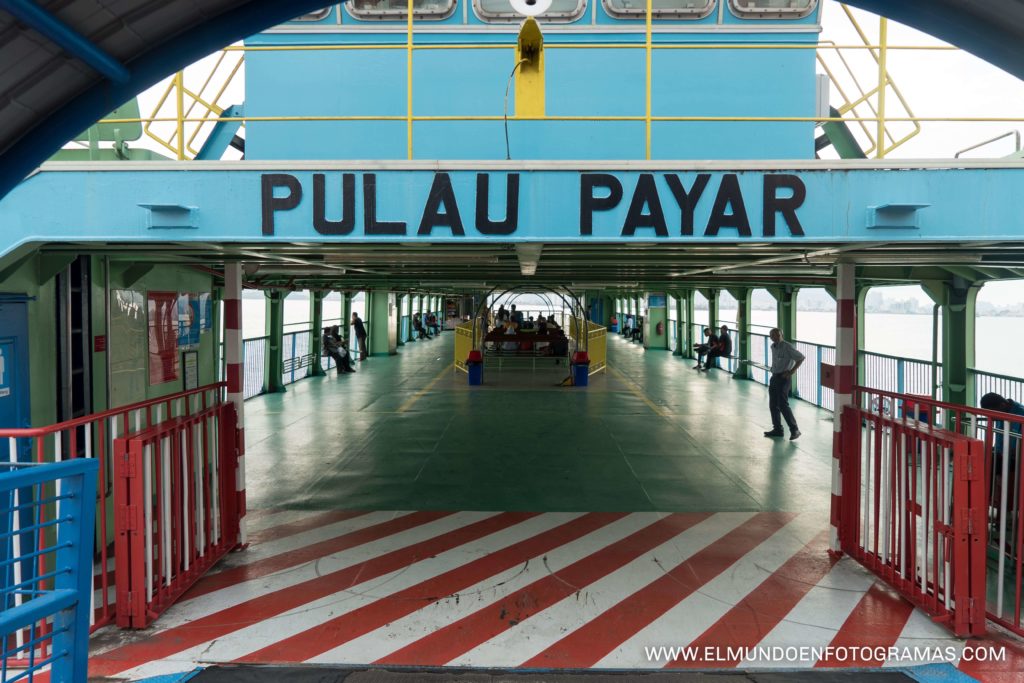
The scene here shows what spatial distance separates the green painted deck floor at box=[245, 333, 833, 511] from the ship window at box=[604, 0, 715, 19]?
22.6 ft

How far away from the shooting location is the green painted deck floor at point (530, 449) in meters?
9.42

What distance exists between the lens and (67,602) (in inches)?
125

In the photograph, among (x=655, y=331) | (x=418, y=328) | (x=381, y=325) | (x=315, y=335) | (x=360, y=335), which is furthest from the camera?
(x=418, y=328)

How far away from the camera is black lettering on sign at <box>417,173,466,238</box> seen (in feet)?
17.3

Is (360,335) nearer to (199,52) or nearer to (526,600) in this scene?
(526,600)

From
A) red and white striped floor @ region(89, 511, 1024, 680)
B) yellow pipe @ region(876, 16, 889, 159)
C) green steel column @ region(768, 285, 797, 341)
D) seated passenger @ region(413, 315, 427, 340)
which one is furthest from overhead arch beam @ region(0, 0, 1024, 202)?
seated passenger @ region(413, 315, 427, 340)

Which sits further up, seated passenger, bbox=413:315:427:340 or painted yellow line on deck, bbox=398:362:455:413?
seated passenger, bbox=413:315:427:340

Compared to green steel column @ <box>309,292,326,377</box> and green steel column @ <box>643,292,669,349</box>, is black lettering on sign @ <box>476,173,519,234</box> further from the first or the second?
green steel column @ <box>643,292,669,349</box>

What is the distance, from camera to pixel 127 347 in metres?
7.98

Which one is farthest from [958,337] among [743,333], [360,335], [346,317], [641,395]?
[346,317]

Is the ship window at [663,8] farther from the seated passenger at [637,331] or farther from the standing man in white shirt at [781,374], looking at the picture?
the seated passenger at [637,331]

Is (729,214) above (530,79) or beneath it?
beneath

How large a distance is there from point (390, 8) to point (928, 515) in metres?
9.09

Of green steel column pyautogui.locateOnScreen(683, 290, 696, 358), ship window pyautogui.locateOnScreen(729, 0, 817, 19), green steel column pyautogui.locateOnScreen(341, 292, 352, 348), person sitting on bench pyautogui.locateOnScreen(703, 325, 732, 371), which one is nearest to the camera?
ship window pyautogui.locateOnScreen(729, 0, 817, 19)
